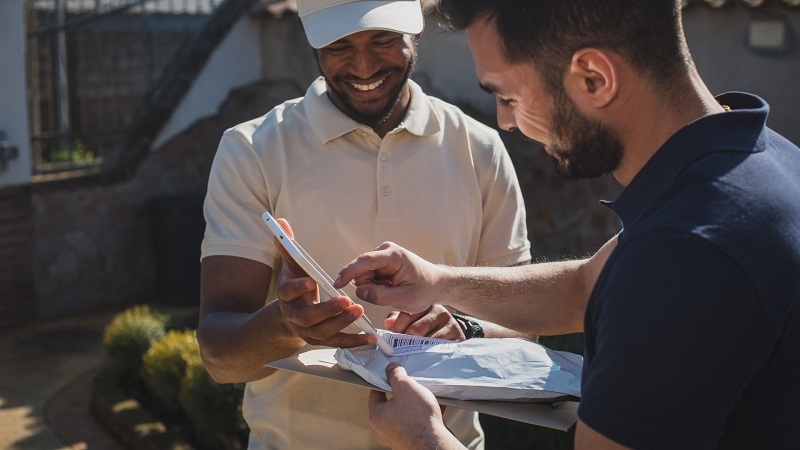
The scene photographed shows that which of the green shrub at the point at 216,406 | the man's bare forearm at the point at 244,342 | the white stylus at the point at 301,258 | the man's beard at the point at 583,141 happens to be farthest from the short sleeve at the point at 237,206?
the green shrub at the point at 216,406

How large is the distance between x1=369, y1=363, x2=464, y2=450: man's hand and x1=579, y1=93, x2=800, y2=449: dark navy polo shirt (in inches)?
16.1

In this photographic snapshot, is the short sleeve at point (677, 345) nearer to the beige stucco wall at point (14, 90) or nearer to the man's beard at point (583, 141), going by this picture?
the man's beard at point (583, 141)

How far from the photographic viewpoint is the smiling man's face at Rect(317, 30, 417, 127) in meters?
2.60

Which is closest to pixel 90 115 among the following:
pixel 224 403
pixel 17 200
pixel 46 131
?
pixel 46 131

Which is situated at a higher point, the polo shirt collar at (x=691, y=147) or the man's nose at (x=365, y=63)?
the man's nose at (x=365, y=63)

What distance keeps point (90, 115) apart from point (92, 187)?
0.89 m

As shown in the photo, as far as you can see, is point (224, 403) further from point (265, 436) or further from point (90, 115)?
point (90, 115)

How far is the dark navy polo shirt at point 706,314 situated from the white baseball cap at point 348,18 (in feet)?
4.02

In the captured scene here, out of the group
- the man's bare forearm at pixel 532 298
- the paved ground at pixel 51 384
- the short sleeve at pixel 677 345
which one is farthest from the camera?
the paved ground at pixel 51 384

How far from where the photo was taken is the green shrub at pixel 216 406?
4.72 metres

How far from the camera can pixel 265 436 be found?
2.54 m

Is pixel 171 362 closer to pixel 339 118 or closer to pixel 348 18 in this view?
pixel 339 118

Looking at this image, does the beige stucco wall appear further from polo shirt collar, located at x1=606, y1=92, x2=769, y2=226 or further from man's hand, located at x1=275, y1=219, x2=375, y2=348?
→ polo shirt collar, located at x1=606, y1=92, x2=769, y2=226

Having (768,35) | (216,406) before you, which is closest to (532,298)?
(216,406)
